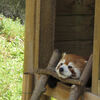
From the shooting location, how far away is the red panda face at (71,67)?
9.56 ft

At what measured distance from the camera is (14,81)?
7.54 meters

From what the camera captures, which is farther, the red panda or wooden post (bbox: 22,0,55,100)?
wooden post (bbox: 22,0,55,100)

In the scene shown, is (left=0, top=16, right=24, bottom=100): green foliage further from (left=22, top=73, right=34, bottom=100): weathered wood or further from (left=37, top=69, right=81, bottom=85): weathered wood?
(left=37, top=69, right=81, bottom=85): weathered wood

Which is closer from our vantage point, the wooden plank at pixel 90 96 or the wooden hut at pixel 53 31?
the wooden plank at pixel 90 96

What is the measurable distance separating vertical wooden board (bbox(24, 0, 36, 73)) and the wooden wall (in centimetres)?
37

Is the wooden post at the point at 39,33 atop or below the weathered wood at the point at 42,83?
atop

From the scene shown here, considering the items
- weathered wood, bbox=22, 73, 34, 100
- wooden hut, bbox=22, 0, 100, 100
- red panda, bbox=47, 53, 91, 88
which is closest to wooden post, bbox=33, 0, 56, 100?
wooden hut, bbox=22, 0, 100, 100

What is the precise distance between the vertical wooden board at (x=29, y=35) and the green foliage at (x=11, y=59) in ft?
10.4

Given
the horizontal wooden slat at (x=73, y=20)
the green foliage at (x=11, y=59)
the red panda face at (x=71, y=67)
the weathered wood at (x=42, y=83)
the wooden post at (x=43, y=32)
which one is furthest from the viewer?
the green foliage at (x=11, y=59)

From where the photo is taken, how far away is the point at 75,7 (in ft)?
13.5

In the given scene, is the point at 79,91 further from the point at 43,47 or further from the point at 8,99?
the point at 8,99

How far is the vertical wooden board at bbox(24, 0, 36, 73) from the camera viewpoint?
3.74 metres

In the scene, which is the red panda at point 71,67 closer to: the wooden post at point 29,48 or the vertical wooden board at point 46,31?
the vertical wooden board at point 46,31

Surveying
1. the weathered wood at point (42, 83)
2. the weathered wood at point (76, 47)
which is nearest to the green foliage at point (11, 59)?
the weathered wood at point (76, 47)
